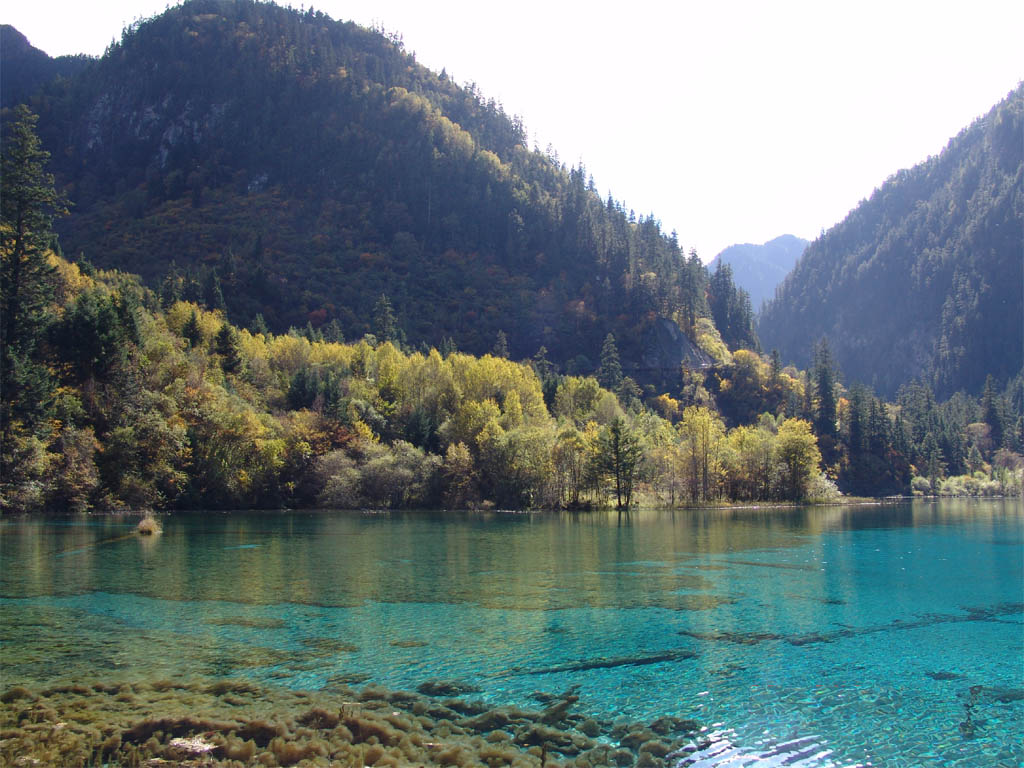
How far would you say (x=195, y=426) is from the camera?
87.7 m

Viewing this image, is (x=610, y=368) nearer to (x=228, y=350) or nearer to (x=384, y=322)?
(x=384, y=322)

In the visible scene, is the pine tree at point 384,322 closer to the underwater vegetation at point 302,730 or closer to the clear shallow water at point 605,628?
the clear shallow water at point 605,628

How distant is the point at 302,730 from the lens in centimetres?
1371

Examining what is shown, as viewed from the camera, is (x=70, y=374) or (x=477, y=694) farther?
(x=70, y=374)

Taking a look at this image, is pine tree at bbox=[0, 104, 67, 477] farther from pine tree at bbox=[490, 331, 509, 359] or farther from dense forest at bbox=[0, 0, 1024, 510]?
pine tree at bbox=[490, 331, 509, 359]

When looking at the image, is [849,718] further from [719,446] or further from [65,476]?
[719,446]

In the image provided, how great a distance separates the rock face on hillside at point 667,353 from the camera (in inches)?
7215

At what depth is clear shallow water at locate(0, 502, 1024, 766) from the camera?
15867mm

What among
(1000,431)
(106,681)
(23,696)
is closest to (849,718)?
(106,681)

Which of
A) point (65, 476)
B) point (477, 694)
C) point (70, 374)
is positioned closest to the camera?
point (477, 694)

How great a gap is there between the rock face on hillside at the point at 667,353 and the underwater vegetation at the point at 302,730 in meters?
171

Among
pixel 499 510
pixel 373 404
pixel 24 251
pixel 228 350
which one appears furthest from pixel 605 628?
pixel 228 350

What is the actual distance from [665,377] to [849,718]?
170 m

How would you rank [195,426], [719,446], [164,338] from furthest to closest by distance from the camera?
[719,446] < [164,338] < [195,426]
